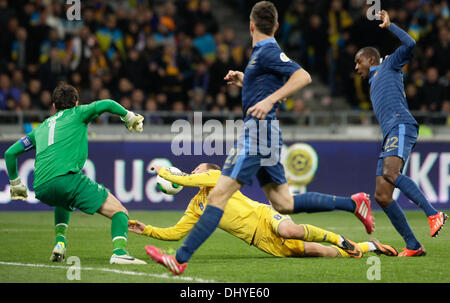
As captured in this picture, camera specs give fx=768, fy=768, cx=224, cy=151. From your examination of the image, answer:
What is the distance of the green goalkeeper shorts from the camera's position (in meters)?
6.89

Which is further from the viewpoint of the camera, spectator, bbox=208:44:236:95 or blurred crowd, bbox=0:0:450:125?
spectator, bbox=208:44:236:95

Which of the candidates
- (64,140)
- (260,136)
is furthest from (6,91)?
(260,136)

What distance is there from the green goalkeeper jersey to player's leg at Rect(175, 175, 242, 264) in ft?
4.98

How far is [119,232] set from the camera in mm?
6965

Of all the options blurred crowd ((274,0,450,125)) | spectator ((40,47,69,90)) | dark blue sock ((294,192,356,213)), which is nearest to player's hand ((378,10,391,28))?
dark blue sock ((294,192,356,213))

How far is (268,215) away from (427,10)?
1254 centimetres

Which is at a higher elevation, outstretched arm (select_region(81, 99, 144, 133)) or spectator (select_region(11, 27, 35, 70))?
spectator (select_region(11, 27, 35, 70))

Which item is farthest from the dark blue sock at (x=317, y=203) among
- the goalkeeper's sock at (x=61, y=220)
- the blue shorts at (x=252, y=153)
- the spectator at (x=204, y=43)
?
the spectator at (x=204, y=43)

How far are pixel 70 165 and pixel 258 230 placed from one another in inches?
73.8

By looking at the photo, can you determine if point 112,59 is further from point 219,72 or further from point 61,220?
point 61,220

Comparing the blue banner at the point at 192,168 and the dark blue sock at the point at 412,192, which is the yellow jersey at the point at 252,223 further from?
the blue banner at the point at 192,168

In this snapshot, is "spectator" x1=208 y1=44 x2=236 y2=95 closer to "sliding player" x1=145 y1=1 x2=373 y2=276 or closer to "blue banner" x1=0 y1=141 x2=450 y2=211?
"blue banner" x1=0 y1=141 x2=450 y2=211

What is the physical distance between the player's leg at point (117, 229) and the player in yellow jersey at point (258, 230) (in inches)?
18.8
